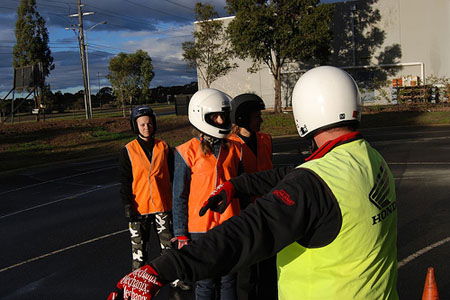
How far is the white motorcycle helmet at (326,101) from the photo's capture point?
1836 millimetres

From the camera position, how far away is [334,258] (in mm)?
1608

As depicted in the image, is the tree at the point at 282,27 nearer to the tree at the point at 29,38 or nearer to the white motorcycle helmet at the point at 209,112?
the tree at the point at 29,38

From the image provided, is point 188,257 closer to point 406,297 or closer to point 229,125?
point 229,125

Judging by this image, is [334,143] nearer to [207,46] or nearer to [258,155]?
[258,155]

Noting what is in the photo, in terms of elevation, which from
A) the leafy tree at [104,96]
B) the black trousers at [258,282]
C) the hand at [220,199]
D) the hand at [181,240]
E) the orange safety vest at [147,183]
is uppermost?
the leafy tree at [104,96]

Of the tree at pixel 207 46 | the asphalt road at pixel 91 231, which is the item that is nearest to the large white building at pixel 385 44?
the tree at pixel 207 46

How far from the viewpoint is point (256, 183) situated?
257 cm

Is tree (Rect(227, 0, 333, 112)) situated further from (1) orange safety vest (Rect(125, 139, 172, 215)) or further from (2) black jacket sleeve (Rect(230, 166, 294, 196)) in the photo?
(2) black jacket sleeve (Rect(230, 166, 294, 196))

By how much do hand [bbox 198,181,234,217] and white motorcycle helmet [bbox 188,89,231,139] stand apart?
120cm

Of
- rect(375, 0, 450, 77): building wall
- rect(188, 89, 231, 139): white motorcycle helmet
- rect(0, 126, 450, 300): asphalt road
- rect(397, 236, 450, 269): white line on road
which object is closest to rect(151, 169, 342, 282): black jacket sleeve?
rect(188, 89, 231, 139): white motorcycle helmet

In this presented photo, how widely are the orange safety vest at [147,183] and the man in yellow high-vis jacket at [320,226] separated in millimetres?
3074

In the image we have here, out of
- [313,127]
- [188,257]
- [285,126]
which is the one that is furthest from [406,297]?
[285,126]

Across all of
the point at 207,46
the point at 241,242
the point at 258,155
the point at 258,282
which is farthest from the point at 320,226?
the point at 207,46

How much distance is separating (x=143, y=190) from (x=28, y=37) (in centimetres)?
3395
